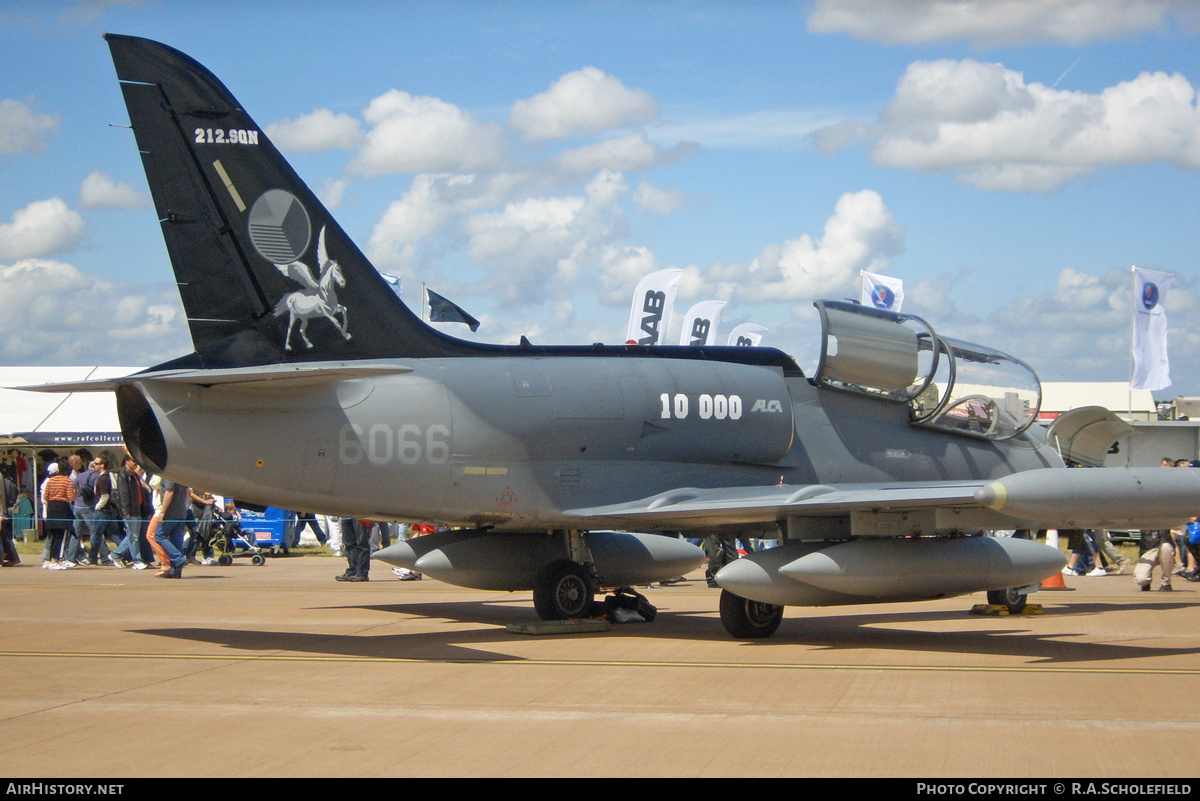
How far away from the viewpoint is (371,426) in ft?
37.3

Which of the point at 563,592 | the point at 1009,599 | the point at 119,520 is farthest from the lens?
the point at 119,520

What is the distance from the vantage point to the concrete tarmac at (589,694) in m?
6.35

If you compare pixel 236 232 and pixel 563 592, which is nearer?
pixel 236 232

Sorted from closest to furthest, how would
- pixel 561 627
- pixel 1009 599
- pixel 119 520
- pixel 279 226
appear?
pixel 279 226 → pixel 561 627 → pixel 1009 599 → pixel 119 520

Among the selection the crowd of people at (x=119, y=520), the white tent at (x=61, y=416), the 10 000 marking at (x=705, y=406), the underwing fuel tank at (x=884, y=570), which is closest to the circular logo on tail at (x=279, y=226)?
the 10 000 marking at (x=705, y=406)

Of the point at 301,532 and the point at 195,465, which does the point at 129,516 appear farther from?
the point at 195,465

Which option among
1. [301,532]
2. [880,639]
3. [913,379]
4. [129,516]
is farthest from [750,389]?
[301,532]

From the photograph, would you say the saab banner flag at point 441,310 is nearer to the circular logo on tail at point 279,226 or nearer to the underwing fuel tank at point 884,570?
the circular logo on tail at point 279,226

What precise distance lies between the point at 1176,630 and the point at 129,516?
18.3 metres

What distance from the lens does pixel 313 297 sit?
1191 cm

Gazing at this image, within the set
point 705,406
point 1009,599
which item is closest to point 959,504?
point 705,406

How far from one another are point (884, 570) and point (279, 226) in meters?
6.73

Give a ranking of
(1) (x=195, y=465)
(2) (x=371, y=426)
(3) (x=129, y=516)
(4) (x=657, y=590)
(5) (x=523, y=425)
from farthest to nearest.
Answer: (3) (x=129, y=516), (4) (x=657, y=590), (5) (x=523, y=425), (2) (x=371, y=426), (1) (x=195, y=465)

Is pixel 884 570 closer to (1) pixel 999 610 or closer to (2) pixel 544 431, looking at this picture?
(2) pixel 544 431
